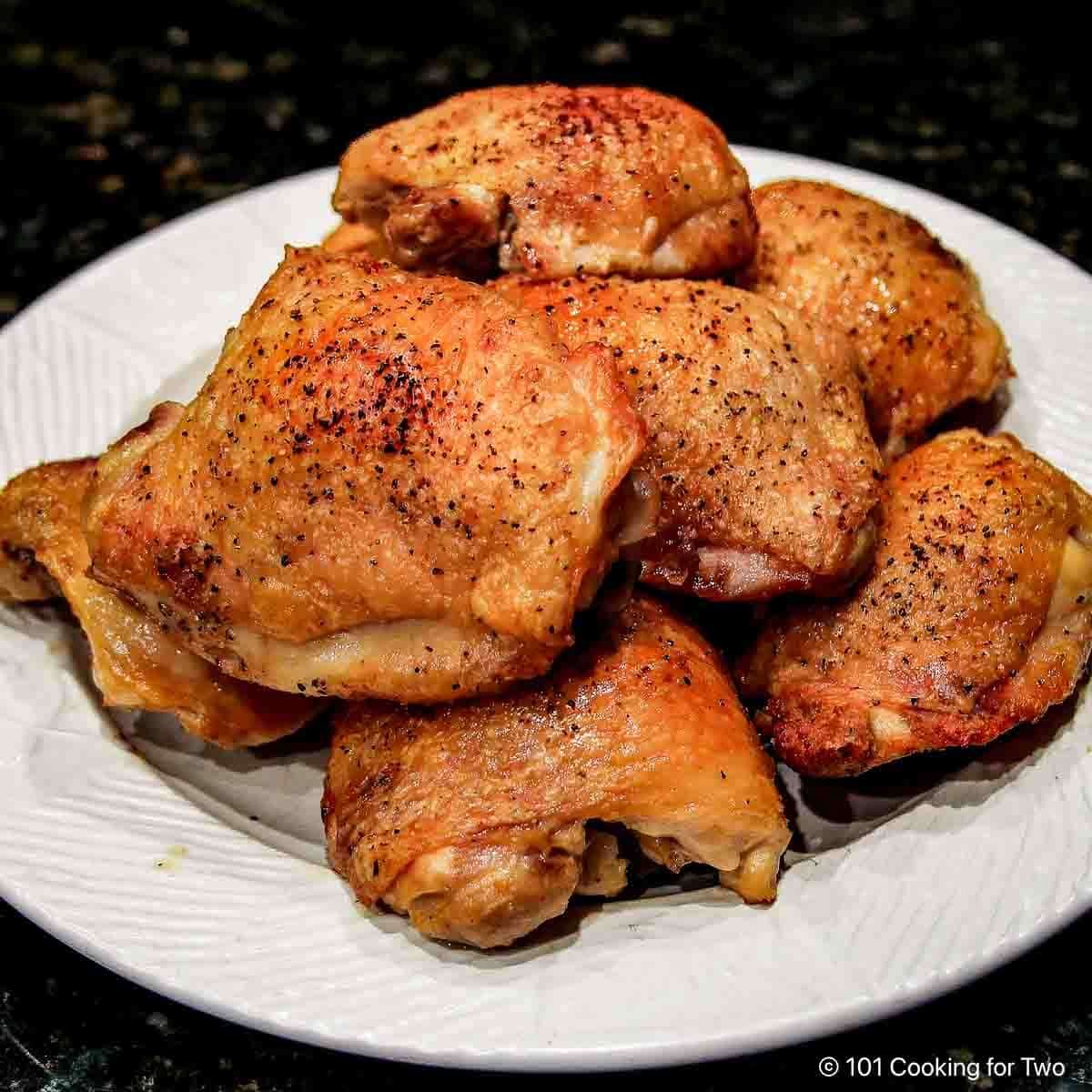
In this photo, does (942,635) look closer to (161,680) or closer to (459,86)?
(161,680)

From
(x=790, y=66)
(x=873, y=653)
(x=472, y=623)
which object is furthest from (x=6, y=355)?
(x=790, y=66)

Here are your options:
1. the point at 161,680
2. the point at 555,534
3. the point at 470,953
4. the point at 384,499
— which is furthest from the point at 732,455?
the point at 161,680

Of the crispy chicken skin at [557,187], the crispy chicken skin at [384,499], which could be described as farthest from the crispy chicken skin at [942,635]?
the crispy chicken skin at [557,187]

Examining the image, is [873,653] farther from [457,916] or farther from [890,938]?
[457,916]

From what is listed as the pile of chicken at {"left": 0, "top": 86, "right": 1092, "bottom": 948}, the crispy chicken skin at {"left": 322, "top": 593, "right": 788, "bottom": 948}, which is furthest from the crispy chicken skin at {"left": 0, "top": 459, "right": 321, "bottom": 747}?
the crispy chicken skin at {"left": 322, "top": 593, "right": 788, "bottom": 948}

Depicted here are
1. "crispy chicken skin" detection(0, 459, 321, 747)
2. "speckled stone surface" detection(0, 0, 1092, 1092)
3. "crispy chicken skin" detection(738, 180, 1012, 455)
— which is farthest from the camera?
"speckled stone surface" detection(0, 0, 1092, 1092)

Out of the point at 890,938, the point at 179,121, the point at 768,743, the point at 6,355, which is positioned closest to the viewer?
the point at 890,938

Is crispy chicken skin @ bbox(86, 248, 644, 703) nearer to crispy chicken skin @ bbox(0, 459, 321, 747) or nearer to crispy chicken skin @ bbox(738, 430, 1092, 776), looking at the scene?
crispy chicken skin @ bbox(0, 459, 321, 747)
